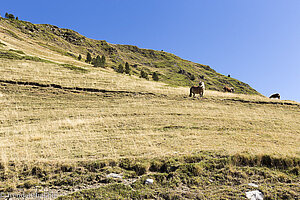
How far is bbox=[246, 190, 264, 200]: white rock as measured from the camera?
23.1 ft

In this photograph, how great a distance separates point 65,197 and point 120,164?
10.8 feet

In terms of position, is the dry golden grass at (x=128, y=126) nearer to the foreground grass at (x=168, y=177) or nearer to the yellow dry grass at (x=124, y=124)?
the yellow dry grass at (x=124, y=124)

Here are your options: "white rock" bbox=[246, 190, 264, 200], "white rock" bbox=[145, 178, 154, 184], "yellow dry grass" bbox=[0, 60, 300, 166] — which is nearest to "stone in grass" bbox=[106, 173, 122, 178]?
"white rock" bbox=[145, 178, 154, 184]

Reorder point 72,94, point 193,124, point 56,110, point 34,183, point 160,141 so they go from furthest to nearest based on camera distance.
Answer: point 72,94 < point 56,110 < point 193,124 < point 160,141 < point 34,183

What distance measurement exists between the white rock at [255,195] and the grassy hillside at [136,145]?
0.22 meters

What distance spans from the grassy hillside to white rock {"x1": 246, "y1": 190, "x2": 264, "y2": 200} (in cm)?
22

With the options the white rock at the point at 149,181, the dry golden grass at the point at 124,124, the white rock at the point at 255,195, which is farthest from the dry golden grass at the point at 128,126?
the white rock at the point at 255,195

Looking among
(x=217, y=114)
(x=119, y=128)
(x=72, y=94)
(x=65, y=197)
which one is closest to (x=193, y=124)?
(x=217, y=114)

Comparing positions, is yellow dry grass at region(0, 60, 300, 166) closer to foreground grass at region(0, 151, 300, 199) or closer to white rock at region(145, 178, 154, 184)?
foreground grass at region(0, 151, 300, 199)

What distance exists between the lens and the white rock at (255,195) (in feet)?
23.1

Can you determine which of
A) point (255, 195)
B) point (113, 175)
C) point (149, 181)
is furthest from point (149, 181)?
point (255, 195)

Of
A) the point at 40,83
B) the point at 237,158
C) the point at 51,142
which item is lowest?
the point at 51,142

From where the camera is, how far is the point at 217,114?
23859mm

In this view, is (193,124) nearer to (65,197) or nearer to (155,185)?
(155,185)
